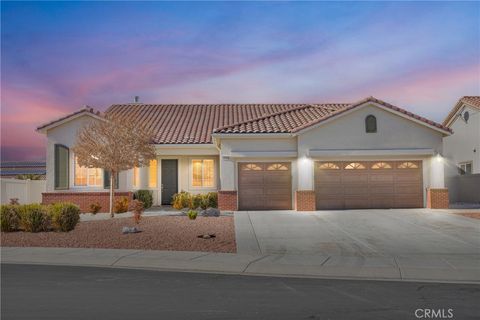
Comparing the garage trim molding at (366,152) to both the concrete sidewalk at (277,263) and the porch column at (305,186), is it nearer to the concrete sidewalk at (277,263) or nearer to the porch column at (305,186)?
the porch column at (305,186)

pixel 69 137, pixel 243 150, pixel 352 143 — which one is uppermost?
pixel 69 137

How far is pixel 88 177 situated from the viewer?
24.8 meters

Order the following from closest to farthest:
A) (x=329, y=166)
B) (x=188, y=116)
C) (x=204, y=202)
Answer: (x=329, y=166)
(x=204, y=202)
(x=188, y=116)

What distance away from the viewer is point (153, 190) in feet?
88.9

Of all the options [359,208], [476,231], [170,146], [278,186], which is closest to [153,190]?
[170,146]

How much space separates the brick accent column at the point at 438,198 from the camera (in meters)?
23.3

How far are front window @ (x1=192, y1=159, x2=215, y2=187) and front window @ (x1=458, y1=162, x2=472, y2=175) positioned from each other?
602 inches

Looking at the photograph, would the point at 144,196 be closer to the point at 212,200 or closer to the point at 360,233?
the point at 212,200

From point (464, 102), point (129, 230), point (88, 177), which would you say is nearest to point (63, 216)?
point (129, 230)

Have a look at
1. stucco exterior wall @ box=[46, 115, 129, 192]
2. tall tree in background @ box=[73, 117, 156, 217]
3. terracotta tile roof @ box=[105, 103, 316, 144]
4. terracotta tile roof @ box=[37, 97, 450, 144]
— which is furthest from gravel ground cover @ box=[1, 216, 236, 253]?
terracotta tile roof @ box=[105, 103, 316, 144]

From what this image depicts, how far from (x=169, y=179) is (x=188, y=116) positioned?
6.08 metres

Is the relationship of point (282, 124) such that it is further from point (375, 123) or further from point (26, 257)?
point (26, 257)

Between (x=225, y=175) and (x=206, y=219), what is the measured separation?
4.21 metres

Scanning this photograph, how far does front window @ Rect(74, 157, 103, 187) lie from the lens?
24.6 m
